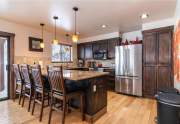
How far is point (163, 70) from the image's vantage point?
366 centimetres

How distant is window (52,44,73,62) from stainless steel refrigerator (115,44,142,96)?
268cm

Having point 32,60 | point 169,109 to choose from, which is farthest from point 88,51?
point 169,109

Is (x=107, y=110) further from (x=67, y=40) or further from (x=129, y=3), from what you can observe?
(x=67, y=40)

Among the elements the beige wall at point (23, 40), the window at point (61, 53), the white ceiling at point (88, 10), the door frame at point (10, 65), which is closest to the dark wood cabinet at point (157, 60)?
the white ceiling at point (88, 10)

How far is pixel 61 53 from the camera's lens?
229 inches

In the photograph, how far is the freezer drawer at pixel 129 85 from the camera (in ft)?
13.3

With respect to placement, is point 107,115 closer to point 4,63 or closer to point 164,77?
point 164,77

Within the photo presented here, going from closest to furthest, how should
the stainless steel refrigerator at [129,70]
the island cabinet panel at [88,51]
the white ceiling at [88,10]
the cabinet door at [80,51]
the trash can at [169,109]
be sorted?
the trash can at [169,109] < the white ceiling at [88,10] < the stainless steel refrigerator at [129,70] < the island cabinet panel at [88,51] < the cabinet door at [80,51]

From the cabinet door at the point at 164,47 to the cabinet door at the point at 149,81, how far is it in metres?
0.35

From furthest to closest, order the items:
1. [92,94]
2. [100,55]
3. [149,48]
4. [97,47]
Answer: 1. [97,47]
2. [100,55]
3. [149,48]
4. [92,94]

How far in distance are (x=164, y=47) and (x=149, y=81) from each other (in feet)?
3.72

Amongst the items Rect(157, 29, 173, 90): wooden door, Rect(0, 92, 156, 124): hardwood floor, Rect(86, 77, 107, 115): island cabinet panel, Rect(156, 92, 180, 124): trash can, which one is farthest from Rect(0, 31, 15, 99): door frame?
Rect(157, 29, 173, 90): wooden door

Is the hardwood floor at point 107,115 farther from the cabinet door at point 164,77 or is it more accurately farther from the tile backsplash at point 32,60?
the tile backsplash at point 32,60

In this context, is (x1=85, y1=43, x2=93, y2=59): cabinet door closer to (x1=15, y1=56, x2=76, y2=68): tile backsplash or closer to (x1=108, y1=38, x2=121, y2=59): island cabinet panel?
(x1=108, y1=38, x2=121, y2=59): island cabinet panel
